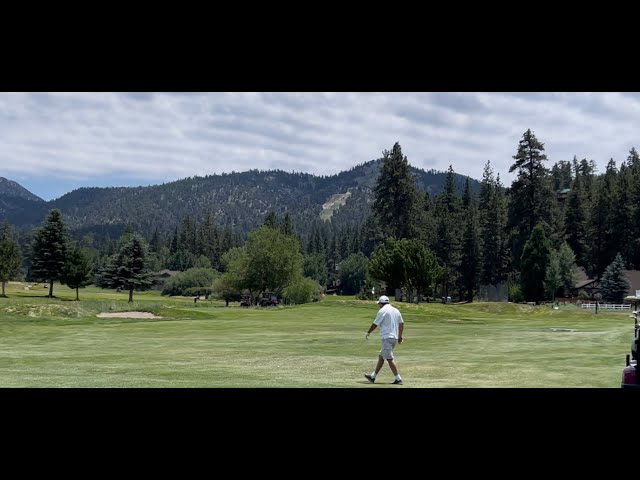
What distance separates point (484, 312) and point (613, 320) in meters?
10.8

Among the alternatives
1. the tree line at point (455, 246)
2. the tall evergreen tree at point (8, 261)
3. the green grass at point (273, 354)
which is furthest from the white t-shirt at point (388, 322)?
the tall evergreen tree at point (8, 261)

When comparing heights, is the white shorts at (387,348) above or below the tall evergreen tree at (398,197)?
below

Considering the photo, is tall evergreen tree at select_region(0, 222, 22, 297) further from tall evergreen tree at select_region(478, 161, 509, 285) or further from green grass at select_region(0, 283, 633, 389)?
tall evergreen tree at select_region(478, 161, 509, 285)

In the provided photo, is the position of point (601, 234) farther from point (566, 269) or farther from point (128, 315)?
point (128, 315)

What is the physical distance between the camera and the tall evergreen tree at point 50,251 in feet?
210

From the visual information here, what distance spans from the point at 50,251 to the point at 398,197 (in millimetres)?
38848

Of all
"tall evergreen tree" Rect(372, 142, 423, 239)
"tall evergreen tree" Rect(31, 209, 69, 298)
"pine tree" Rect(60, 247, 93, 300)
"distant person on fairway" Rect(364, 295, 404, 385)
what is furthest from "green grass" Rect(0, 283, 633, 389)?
"tall evergreen tree" Rect(372, 142, 423, 239)

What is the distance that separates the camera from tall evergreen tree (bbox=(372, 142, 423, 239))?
83.3 metres

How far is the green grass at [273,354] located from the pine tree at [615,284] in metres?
40.6

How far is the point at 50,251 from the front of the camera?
64.4 metres

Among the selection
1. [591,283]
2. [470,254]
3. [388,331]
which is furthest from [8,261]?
[388,331]

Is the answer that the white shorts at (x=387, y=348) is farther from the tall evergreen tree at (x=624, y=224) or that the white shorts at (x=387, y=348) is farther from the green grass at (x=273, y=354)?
the tall evergreen tree at (x=624, y=224)
